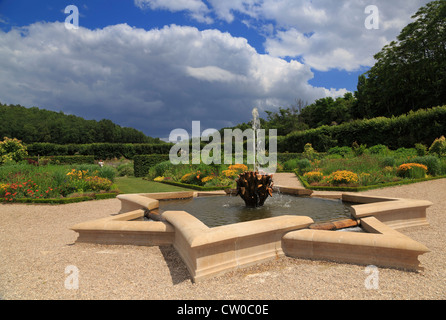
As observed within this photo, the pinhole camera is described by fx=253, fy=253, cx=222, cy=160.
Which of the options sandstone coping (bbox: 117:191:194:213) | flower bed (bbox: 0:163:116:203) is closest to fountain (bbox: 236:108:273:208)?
sandstone coping (bbox: 117:191:194:213)

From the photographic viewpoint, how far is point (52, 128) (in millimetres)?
42750

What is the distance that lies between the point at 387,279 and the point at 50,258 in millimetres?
4618

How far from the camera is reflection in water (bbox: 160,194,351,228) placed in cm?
500

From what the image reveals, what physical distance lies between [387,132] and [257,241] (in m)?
20.6

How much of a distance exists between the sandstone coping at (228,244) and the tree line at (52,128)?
152 ft

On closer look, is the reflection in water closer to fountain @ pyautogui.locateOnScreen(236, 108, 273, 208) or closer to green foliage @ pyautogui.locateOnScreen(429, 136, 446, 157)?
fountain @ pyautogui.locateOnScreen(236, 108, 273, 208)

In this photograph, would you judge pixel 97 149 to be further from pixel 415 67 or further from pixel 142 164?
pixel 415 67

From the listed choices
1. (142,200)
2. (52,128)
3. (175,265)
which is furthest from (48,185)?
(52,128)

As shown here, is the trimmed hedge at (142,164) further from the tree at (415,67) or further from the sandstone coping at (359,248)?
the tree at (415,67)

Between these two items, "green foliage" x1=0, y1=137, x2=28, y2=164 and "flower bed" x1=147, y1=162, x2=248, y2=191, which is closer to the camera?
"flower bed" x1=147, y1=162, x2=248, y2=191

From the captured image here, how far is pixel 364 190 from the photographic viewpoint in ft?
31.2

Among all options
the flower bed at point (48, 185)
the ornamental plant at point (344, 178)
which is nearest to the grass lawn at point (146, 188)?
the flower bed at point (48, 185)

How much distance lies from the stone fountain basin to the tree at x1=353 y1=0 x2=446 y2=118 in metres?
26.4
